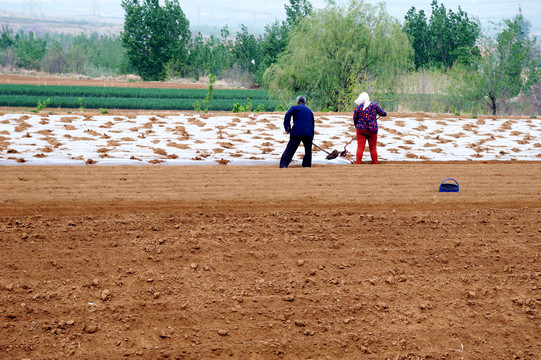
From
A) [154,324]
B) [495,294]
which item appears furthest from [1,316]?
[495,294]

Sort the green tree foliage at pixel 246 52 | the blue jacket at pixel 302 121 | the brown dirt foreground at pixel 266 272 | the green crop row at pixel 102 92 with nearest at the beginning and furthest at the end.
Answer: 1. the brown dirt foreground at pixel 266 272
2. the blue jacket at pixel 302 121
3. the green crop row at pixel 102 92
4. the green tree foliage at pixel 246 52

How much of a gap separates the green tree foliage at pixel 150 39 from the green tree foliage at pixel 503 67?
3366cm

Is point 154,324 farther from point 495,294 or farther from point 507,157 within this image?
point 507,157

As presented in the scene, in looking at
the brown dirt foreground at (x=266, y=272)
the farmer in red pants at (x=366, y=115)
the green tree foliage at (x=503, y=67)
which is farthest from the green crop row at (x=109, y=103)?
the brown dirt foreground at (x=266, y=272)

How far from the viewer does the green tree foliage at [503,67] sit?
72.7 feet

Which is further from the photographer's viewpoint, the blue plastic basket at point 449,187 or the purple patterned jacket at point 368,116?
the purple patterned jacket at point 368,116

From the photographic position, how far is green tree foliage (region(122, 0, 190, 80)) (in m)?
50.3

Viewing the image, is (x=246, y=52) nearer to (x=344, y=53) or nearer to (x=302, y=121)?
(x=344, y=53)

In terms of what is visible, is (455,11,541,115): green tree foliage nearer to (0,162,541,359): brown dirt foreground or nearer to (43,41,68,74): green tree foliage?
(0,162,541,359): brown dirt foreground

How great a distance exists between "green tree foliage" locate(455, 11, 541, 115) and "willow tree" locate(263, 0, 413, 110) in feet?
11.2

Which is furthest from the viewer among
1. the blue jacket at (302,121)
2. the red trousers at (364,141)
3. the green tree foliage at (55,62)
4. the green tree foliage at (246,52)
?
the green tree foliage at (55,62)

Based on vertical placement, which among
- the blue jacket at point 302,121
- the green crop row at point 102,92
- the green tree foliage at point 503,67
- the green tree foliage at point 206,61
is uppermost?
the green tree foliage at point 206,61

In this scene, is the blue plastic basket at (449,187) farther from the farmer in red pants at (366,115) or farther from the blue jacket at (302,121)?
the blue jacket at (302,121)

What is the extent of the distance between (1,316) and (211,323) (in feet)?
5.94
